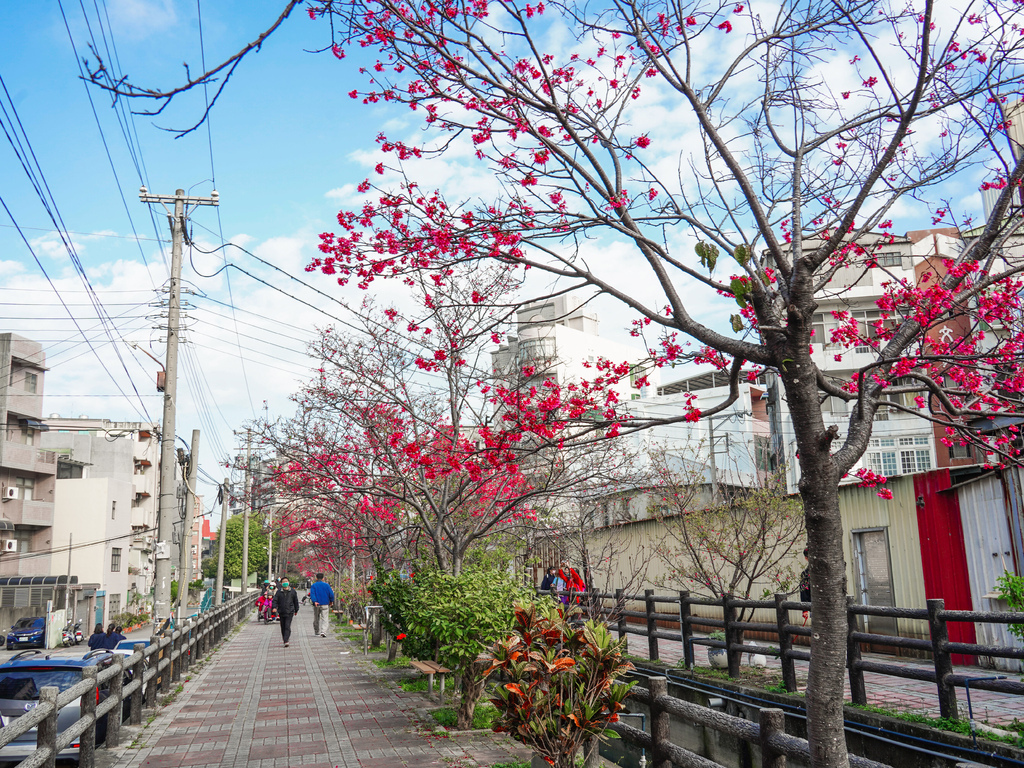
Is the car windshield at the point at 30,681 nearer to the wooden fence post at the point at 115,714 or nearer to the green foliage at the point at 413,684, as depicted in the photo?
the wooden fence post at the point at 115,714

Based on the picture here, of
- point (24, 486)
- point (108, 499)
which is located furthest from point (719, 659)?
point (108, 499)

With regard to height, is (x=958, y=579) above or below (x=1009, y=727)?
above

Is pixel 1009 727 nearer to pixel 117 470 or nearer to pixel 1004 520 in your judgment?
pixel 1004 520

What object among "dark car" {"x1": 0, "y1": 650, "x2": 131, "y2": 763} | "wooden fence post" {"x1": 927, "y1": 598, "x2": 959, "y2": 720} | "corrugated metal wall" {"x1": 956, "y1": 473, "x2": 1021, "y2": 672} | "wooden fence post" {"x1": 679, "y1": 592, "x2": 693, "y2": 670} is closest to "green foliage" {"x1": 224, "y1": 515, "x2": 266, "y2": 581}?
"wooden fence post" {"x1": 679, "y1": 592, "x2": 693, "y2": 670}

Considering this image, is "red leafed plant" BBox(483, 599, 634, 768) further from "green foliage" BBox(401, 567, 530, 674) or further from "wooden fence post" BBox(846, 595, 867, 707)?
"wooden fence post" BBox(846, 595, 867, 707)

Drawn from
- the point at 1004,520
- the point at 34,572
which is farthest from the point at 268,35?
the point at 34,572

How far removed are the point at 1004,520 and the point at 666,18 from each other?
902 cm

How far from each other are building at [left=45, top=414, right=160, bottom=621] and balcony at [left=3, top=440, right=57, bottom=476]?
10.5 feet

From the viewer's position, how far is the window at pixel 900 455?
96.2 feet

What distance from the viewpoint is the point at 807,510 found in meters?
4.13

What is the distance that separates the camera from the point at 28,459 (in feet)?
119

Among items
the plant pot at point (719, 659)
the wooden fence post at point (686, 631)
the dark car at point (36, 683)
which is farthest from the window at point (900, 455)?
the dark car at point (36, 683)

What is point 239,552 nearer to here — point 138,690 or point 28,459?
point 28,459

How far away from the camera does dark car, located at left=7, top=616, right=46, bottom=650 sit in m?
32.7
